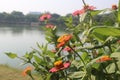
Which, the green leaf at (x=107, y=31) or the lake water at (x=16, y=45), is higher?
the green leaf at (x=107, y=31)

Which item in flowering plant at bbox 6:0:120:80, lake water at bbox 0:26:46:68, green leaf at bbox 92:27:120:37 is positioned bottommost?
lake water at bbox 0:26:46:68

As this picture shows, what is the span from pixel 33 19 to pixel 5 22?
35.2 ft

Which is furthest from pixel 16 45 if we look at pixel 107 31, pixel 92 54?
pixel 107 31

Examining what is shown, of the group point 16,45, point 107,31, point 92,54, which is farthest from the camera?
point 16,45

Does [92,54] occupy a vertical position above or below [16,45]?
above

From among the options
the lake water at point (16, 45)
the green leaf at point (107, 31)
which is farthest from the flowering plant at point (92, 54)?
the lake water at point (16, 45)

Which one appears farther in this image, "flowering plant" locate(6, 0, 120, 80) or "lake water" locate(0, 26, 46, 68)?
"lake water" locate(0, 26, 46, 68)

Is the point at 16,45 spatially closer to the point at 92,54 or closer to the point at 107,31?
the point at 92,54

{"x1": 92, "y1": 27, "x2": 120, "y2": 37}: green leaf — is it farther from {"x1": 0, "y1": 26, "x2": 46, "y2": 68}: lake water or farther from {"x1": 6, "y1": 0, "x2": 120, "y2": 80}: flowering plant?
{"x1": 0, "y1": 26, "x2": 46, "y2": 68}: lake water

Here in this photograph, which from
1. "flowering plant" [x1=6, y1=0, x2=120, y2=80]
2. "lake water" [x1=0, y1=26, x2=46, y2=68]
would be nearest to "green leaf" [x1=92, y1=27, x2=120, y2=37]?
"flowering plant" [x1=6, y1=0, x2=120, y2=80]

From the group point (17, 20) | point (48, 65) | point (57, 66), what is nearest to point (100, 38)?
point (57, 66)

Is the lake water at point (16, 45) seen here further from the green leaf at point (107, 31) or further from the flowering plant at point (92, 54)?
the green leaf at point (107, 31)

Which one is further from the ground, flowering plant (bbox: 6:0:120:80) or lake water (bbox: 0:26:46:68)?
flowering plant (bbox: 6:0:120:80)

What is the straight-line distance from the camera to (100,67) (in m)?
1.06
